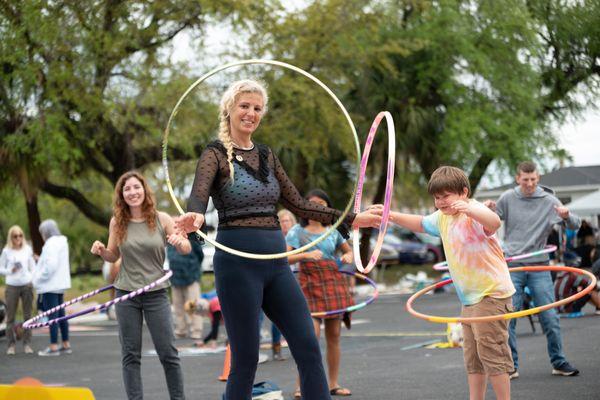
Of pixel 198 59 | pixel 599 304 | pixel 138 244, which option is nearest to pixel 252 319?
pixel 138 244

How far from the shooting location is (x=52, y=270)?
525 inches

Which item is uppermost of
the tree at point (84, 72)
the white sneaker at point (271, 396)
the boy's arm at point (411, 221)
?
the tree at point (84, 72)

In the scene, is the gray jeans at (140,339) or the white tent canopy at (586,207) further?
the white tent canopy at (586,207)

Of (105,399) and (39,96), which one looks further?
(39,96)

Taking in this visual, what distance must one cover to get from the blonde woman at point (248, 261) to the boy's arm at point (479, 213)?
42.8 inches

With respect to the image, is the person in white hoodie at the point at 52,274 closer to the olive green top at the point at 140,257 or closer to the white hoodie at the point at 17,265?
the white hoodie at the point at 17,265

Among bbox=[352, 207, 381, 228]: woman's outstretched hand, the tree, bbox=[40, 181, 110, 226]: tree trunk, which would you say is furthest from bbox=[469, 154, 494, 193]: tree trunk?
bbox=[352, 207, 381, 228]: woman's outstretched hand

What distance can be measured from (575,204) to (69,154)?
14530mm

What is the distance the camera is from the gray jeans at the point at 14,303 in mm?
14062

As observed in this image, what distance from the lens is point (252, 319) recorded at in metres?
5.34

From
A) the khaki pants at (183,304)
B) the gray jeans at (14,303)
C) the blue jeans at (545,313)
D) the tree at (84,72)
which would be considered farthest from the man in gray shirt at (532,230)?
the tree at (84,72)

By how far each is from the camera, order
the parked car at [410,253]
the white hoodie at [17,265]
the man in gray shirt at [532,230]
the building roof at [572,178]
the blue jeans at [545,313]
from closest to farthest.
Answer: the blue jeans at [545,313] < the man in gray shirt at [532,230] < the white hoodie at [17,265] < the building roof at [572,178] < the parked car at [410,253]

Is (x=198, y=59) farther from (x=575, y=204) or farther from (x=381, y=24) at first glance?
(x=575, y=204)

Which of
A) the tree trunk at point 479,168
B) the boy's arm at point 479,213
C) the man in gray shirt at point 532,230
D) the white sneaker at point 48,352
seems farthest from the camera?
the tree trunk at point 479,168
